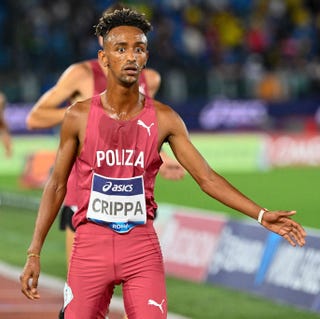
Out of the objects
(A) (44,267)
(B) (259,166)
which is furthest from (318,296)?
(B) (259,166)

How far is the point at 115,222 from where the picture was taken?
A: 19.6 feet

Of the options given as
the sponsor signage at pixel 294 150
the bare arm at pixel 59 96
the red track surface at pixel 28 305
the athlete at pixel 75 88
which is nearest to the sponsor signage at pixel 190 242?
the red track surface at pixel 28 305

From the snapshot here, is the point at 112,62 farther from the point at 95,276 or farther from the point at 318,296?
the point at 318,296

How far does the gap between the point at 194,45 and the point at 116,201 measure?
22352mm

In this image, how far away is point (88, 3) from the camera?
2739 centimetres

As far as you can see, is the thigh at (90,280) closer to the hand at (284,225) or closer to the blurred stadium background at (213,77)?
the hand at (284,225)

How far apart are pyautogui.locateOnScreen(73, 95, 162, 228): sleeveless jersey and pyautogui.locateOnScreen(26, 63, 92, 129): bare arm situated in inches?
93.4

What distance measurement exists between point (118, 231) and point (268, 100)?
854 inches

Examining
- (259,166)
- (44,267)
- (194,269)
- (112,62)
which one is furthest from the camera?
(259,166)

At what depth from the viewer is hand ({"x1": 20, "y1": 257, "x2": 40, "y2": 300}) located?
5832 mm

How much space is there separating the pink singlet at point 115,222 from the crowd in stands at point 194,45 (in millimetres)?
18876

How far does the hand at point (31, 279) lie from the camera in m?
5.83

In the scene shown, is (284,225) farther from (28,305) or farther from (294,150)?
(294,150)

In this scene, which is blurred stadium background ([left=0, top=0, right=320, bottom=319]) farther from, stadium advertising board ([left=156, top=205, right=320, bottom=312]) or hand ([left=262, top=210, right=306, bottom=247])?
hand ([left=262, top=210, right=306, bottom=247])
